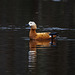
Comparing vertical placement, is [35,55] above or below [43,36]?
below

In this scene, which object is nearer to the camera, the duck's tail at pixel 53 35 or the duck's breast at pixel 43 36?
the duck's tail at pixel 53 35

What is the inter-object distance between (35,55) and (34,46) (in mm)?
1827

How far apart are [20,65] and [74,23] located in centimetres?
1029

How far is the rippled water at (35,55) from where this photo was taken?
1080 centimetres

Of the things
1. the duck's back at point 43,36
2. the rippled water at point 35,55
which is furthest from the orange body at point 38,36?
the rippled water at point 35,55

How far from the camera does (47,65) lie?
1137 centimetres

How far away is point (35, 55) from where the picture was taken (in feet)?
41.8

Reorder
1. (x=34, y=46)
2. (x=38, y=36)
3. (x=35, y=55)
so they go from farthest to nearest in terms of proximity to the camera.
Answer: (x=38, y=36)
(x=34, y=46)
(x=35, y=55)

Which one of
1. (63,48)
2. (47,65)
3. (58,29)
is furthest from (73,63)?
(58,29)

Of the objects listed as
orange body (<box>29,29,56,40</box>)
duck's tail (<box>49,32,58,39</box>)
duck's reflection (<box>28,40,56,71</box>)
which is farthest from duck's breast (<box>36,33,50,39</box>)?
duck's reflection (<box>28,40,56,71</box>)

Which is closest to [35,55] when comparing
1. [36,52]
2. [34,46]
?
[36,52]

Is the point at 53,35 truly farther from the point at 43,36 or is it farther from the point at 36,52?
the point at 36,52

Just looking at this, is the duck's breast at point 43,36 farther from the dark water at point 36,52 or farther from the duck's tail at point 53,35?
the dark water at point 36,52

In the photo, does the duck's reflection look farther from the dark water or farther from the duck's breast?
the duck's breast
